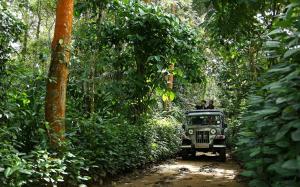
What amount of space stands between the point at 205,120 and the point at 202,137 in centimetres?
91

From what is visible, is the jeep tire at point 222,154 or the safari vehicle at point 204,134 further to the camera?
the safari vehicle at point 204,134

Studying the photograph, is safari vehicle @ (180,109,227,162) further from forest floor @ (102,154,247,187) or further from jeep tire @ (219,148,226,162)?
forest floor @ (102,154,247,187)

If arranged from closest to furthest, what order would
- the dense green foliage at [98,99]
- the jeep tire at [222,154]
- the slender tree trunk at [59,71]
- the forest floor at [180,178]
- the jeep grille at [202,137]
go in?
the dense green foliage at [98,99] < the slender tree trunk at [59,71] < the forest floor at [180,178] < the jeep tire at [222,154] < the jeep grille at [202,137]

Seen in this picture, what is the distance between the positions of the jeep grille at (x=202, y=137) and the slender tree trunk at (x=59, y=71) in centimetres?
903

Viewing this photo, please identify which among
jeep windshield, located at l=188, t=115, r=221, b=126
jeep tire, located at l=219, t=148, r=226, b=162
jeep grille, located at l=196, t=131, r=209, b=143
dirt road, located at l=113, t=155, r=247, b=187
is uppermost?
jeep windshield, located at l=188, t=115, r=221, b=126

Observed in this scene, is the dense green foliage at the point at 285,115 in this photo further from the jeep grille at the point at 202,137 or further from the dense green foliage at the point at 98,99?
the jeep grille at the point at 202,137

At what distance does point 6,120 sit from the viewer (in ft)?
20.5

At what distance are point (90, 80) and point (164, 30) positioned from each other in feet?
10.7

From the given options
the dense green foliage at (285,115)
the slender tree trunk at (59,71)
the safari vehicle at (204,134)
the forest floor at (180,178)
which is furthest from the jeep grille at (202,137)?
the dense green foliage at (285,115)

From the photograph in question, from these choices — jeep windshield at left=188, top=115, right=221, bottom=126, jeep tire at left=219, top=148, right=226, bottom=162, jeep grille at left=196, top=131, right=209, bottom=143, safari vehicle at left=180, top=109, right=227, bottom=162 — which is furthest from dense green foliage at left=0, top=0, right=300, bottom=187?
jeep tire at left=219, top=148, right=226, bottom=162

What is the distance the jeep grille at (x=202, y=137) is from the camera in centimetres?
1553

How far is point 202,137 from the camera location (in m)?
15.6

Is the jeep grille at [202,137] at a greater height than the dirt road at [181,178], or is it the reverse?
the jeep grille at [202,137]

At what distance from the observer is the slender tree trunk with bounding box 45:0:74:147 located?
285 inches
